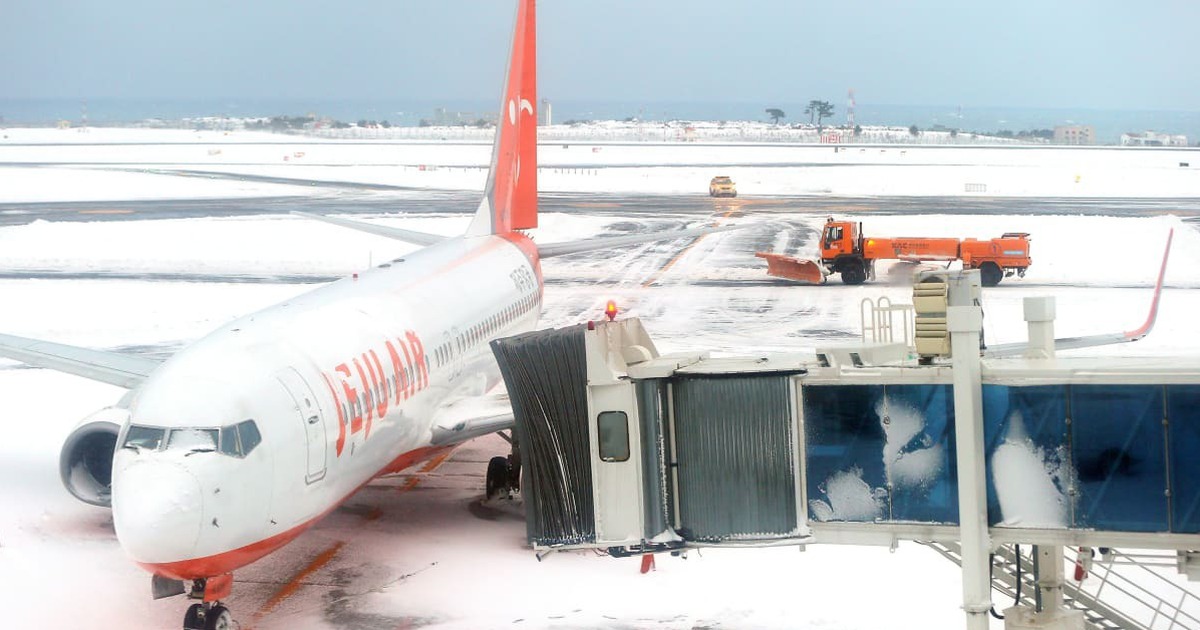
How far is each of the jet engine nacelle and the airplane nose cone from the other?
579 cm

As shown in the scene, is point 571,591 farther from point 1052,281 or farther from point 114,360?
point 1052,281

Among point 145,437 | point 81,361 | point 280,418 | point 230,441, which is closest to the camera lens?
point 145,437

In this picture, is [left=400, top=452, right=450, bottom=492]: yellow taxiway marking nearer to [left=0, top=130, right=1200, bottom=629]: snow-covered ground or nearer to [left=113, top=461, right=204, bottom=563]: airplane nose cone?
[left=0, top=130, right=1200, bottom=629]: snow-covered ground

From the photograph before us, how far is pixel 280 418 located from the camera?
16266 mm

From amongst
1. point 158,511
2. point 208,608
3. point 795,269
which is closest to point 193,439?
point 158,511

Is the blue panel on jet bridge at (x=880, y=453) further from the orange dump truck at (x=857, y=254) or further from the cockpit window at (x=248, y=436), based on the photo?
the orange dump truck at (x=857, y=254)

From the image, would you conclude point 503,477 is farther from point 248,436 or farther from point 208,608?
point 248,436

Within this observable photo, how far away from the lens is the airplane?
15.1m

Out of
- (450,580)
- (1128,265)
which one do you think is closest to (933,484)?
(450,580)

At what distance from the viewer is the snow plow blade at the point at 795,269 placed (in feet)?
166

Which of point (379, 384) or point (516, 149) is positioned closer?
point (379, 384)

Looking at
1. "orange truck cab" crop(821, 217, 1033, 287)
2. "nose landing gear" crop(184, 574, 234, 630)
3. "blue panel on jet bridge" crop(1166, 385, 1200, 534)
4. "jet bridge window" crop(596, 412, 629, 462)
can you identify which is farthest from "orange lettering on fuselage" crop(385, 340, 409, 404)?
"orange truck cab" crop(821, 217, 1033, 287)

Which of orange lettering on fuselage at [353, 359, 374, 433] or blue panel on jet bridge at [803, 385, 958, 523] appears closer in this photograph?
blue panel on jet bridge at [803, 385, 958, 523]

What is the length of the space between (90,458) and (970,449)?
543 inches
